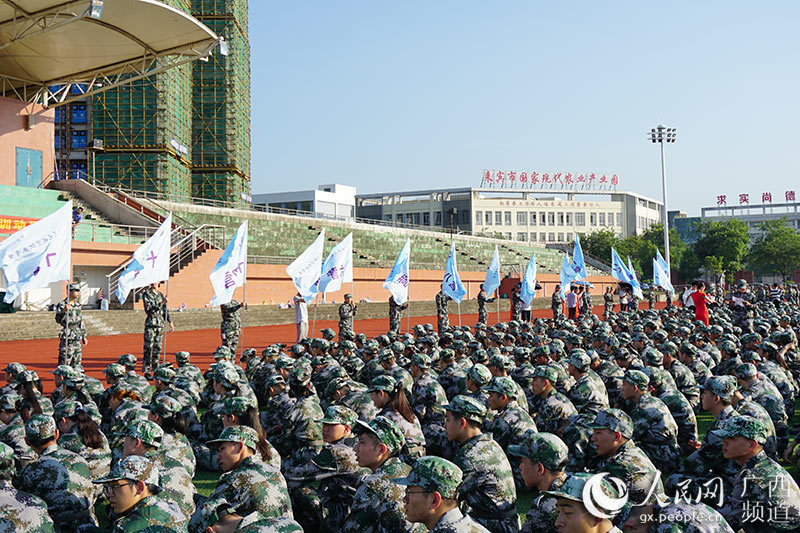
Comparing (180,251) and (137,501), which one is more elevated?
(180,251)

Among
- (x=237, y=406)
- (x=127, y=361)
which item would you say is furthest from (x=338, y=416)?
(x=127, y=361)

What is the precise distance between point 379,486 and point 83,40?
25.7 metres

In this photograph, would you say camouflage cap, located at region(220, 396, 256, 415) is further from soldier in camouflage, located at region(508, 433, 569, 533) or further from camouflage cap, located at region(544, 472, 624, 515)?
camouflage cap, located at region(544, 472, 624, 515)

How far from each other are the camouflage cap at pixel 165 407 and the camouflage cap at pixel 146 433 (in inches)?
68.9

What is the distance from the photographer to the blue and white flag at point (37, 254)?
1136 cm

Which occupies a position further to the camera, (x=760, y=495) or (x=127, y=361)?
(x=127, y=361)

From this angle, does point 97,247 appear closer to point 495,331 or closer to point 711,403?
point 495,331

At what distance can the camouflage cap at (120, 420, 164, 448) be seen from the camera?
5.77 m

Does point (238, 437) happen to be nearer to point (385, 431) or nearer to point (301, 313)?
point (385, 431)

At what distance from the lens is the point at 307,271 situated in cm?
1638

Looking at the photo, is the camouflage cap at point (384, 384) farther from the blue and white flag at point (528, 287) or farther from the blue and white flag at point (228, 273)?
the blue and white flag at point (528, 287)

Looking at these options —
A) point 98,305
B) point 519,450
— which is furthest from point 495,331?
point 98,305

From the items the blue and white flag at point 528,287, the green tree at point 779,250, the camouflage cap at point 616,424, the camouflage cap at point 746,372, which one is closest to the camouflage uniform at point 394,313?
the blue and white flag at point 528,287

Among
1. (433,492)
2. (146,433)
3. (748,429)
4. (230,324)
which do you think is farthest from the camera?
(230,324)
